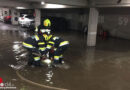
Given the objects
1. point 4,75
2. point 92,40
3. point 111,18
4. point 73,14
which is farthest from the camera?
point 73,14

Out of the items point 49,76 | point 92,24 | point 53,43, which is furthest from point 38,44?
point 92,24

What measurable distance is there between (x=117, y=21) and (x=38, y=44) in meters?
9.38

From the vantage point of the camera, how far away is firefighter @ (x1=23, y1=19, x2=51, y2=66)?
14.8 feet

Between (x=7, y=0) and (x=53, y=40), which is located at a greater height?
(x=7, y=0)

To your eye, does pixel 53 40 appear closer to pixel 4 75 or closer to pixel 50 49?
pixel 50 49

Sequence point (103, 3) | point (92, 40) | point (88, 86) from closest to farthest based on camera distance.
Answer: point (88, 86), point (103, 3), point (92, 40)

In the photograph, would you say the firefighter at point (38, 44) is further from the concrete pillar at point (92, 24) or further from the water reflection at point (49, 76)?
the concrete pillar at point (92, 24)

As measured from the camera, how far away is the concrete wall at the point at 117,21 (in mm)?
11219

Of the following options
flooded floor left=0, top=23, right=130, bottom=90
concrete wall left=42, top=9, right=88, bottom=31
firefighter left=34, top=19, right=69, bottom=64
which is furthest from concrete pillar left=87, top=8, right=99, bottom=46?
concrete wall left=42, top=9, right=88, bottom=31

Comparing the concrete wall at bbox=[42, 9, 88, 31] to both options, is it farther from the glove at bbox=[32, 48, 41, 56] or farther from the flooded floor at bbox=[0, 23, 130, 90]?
the glove at bbox=[32, 48, 41, 56]

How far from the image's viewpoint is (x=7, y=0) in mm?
11883

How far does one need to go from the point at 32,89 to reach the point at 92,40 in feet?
19.0

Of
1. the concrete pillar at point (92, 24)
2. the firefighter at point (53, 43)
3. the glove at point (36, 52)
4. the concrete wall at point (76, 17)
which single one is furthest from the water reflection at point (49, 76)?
the concrete wall at point (76, 17)

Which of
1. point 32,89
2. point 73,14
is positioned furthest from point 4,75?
point 73,14
